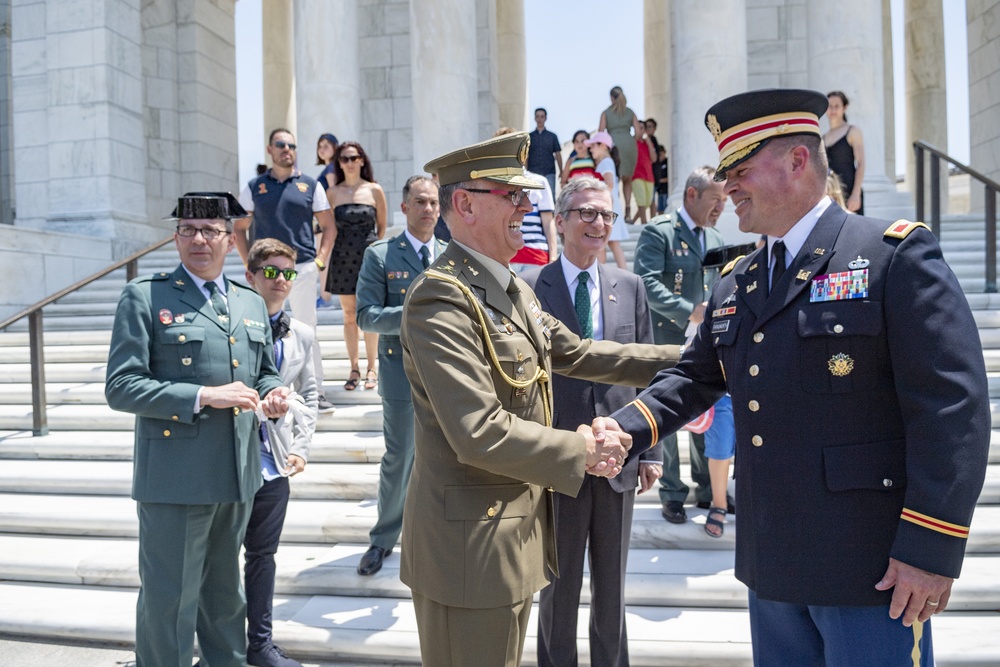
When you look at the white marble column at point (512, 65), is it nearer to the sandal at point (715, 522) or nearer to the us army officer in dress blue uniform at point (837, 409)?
the sandal at point (715, 522)

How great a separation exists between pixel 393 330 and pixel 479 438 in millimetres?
2606

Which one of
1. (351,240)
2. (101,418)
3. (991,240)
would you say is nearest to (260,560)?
(351,240)

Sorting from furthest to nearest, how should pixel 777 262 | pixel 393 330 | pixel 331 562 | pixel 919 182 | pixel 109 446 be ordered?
pixel 919 182 → pixel 109 446 → pixel 331 562 → pixel 393 330 → pixel 777 262

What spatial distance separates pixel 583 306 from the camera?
386 centimetres

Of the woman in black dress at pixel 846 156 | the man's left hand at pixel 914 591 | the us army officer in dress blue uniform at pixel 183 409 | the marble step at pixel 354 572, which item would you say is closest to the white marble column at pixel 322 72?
the woman in black dress at pixel 846 156

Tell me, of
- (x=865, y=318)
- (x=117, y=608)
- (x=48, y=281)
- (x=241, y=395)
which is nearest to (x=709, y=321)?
(x=865, y=318)

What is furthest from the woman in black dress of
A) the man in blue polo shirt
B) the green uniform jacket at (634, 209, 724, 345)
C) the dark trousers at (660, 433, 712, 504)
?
the man in blue polo shirt

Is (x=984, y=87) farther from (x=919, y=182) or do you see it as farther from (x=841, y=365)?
Result: (x=841, y=365)

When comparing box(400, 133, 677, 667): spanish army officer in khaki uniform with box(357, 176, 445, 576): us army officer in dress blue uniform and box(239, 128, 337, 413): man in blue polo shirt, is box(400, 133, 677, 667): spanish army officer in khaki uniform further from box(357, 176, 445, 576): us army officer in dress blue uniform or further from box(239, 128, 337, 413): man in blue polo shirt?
box(239, 128, 337, 413): man in blue polo shirt

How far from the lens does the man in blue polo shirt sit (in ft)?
23.4

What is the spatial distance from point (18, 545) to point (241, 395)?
3.35m

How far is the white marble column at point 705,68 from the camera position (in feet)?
34.8

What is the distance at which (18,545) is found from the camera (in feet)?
18.1

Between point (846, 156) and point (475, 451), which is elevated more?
point (846, 156)
